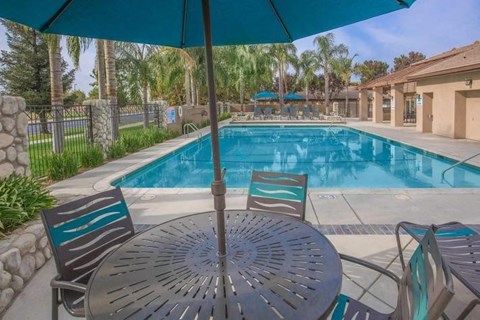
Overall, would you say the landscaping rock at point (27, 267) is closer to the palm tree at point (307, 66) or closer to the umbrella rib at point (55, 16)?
the umbrella rib at point (55, 16)

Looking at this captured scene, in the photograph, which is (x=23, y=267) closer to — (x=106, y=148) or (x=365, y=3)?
(x=365, y=3)

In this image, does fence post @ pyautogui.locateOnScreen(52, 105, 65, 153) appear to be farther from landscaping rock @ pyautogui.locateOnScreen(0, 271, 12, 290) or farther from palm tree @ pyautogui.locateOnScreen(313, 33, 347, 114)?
palm tree @ pyautogui.locateOnScreen(313, 33, 347, 114)

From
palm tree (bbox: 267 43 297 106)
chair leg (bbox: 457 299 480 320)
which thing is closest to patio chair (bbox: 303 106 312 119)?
palm tree (bbox: 267 43 297 106)

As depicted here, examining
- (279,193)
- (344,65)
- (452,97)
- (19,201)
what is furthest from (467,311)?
(344,65)

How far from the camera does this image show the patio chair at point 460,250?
6.73 ft

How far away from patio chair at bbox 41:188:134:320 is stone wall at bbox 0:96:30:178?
3.02m

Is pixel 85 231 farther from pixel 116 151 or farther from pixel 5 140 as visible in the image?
pixel 116 151

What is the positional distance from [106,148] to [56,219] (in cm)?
882

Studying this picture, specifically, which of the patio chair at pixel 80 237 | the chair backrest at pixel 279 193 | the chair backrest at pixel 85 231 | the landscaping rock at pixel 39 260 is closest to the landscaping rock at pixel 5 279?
the landscaping rock at pixel 39 260

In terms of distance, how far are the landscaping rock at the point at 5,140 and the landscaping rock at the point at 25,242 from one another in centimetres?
218

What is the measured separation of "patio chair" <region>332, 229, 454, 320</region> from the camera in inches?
44.1

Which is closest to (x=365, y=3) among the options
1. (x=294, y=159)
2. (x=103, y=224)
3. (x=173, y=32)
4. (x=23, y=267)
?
(x=173, y=32)

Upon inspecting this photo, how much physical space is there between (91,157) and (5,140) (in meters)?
4.42

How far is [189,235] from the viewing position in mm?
2365
